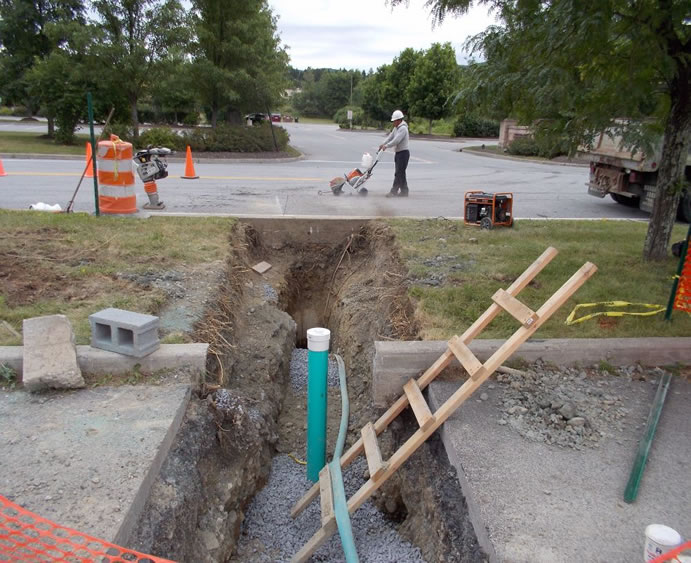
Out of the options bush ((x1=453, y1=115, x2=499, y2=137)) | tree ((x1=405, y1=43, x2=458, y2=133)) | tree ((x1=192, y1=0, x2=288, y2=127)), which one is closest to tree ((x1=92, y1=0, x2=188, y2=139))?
tree ((x1=192, y1=0, x2=288, y2=127))

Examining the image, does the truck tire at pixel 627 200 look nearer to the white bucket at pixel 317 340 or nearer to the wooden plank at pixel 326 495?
the white bucket at pixel 317 340

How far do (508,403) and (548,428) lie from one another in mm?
341

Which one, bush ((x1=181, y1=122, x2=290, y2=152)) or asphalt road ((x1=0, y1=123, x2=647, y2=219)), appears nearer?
asphalt road ((x1=0, y1=123, x2=647, y2=219))

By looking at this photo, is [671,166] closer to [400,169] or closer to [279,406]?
[279,406]

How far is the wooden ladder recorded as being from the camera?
3.55m

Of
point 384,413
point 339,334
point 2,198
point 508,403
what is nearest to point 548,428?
point 508,403

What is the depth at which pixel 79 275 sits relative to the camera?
594 centimetres

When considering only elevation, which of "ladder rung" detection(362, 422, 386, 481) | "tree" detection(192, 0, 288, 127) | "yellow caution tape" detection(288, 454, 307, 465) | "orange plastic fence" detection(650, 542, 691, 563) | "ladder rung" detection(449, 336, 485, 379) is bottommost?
"yellow caution tape" detection(288, 454, 307, 465)

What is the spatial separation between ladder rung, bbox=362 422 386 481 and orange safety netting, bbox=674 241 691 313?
9.85 ft

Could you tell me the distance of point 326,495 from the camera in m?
4.03

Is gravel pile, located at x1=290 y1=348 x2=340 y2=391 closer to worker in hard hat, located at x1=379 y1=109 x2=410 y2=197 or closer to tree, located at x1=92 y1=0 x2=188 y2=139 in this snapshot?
worker in hard hat, located at x1=379 y1=109 x2=410 y2=197

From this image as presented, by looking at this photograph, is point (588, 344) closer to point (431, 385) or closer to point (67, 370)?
point (431, 385)

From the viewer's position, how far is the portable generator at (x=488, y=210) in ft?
28.6

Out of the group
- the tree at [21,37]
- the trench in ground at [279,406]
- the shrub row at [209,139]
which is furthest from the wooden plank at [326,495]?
the tree at [21,37]
